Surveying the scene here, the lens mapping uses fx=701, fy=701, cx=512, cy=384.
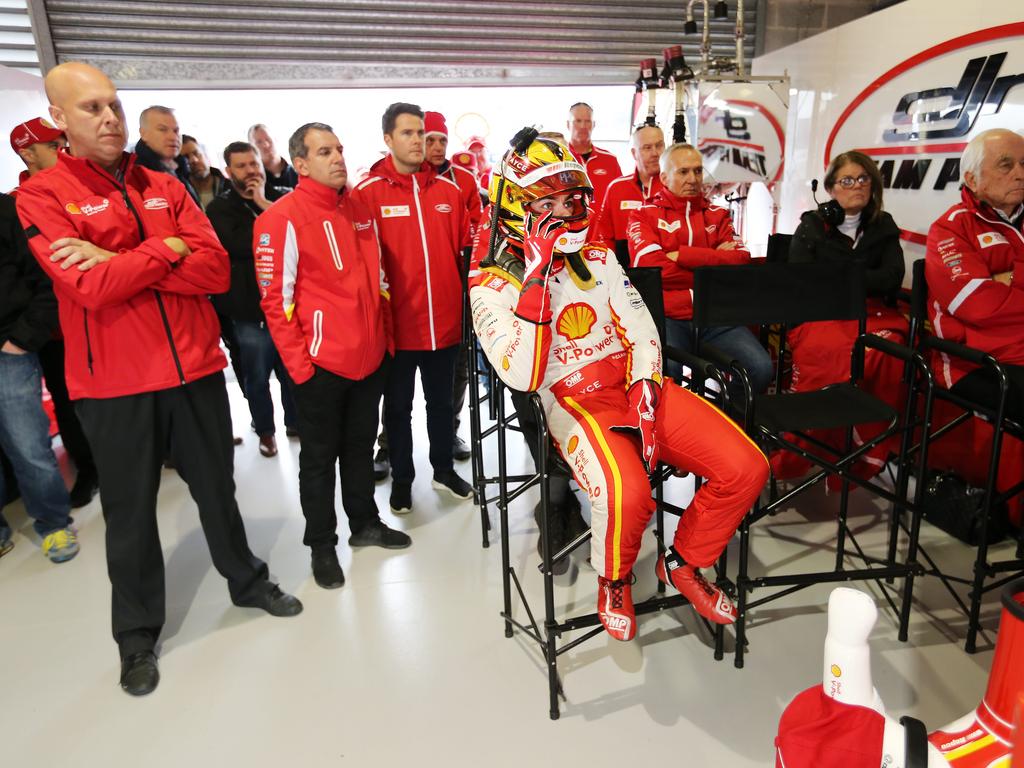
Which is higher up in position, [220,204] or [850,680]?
[220,204]

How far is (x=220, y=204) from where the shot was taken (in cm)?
344

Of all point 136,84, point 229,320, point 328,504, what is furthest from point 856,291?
point 136,84

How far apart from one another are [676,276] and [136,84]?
437 centimetres

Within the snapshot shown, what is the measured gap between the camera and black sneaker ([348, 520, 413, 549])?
2.84 metres

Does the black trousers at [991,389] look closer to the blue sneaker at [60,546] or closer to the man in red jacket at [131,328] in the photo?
the man in red jacket at [131,328]

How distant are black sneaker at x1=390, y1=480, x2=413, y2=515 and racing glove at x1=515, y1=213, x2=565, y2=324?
4.90ft

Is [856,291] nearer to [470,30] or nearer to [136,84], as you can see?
[470,30]

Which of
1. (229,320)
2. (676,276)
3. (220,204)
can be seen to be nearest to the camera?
(676,276)

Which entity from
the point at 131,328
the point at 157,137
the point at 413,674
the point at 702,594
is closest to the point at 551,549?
the point at 702,594

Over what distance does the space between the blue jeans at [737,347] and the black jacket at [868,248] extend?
0.40 metres

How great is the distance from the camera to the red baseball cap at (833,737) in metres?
0.92

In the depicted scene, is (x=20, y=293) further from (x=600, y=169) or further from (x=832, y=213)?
(x=832, y=213)

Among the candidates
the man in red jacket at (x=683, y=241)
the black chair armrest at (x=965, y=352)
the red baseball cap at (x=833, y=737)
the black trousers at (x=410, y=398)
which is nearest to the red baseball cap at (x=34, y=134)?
the black trousers at (x=410, y=398)

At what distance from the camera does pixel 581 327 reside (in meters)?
2.08
